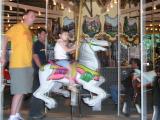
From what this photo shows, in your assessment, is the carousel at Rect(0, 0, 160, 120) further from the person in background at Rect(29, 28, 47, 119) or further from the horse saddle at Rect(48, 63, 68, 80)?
the person in background at Rect(29, 28, 47, 119)

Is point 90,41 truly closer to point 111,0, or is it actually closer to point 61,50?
point 61,50

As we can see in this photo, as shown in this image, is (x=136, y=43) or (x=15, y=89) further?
(x=136, y=43)

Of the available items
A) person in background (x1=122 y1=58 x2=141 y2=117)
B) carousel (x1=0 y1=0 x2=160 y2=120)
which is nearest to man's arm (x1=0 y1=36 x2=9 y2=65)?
carousel (x1=0 y1=0 x2=160 y2=120)

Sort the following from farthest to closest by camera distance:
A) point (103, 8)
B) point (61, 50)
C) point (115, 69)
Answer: point (103, 8) → point (115, 69) → point (61, 50)

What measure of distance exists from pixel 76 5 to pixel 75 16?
A: 32cm

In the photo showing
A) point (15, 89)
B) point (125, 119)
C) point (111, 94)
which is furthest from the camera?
point (111, 94)

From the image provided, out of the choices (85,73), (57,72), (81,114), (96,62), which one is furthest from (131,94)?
(57,72)

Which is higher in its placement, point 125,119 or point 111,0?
point 111,0

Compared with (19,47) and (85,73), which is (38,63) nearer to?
(85,73)

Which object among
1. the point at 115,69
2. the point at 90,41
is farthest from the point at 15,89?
the point at 115,69

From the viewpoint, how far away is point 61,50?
8.56m

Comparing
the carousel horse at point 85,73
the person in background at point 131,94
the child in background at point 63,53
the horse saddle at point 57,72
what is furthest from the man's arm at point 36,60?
the person in background at point 131,94

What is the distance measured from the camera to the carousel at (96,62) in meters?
8.67

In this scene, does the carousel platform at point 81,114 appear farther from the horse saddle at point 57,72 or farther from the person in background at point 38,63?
the horse saddle at point 57,72
